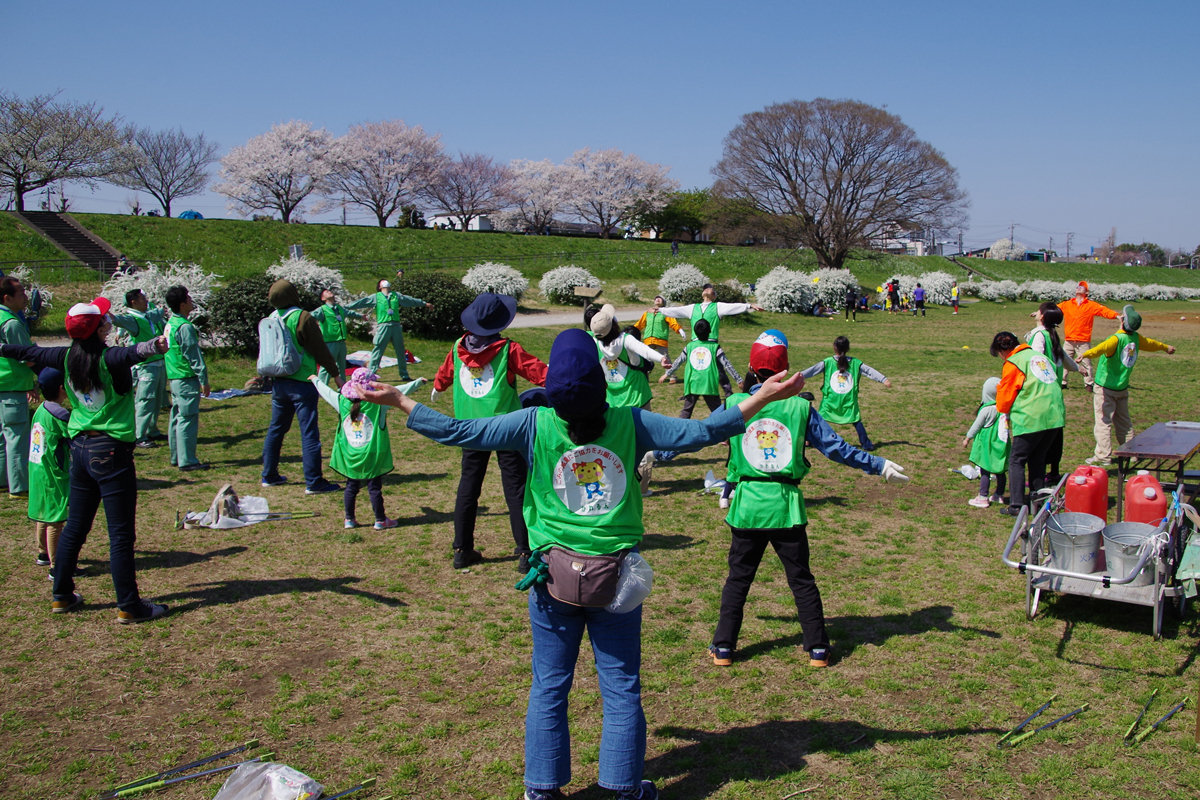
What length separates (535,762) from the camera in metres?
2.99

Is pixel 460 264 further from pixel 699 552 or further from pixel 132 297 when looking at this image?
pixel 699 552

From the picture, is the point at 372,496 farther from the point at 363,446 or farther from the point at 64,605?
the point at 64,605

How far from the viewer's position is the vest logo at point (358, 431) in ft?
21.9

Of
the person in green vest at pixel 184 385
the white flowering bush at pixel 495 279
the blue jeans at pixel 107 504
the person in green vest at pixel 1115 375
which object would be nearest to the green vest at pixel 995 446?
the person in green vest at pixel 1115 375

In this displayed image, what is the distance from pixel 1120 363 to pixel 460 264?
32.6m

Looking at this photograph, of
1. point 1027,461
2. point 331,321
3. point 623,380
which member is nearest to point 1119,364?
point 1027,461

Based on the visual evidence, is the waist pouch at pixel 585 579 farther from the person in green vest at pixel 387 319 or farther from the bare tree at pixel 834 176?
the bare tree at pixel 834 176

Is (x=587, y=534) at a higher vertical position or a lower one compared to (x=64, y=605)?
higher

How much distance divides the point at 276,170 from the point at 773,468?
57.0m

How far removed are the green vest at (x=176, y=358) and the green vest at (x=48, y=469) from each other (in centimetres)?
346

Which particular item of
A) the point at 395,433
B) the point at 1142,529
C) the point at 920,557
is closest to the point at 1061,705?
Answer: the point at 1142,529

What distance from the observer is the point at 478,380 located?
5.64 metres

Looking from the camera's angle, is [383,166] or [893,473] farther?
[383,166]

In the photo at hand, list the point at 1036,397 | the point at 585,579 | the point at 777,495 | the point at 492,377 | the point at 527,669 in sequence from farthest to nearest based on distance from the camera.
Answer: the point at 1036,397
the point at 492,377
the point at 527,669
the point at 777,495
the point at 585,579
